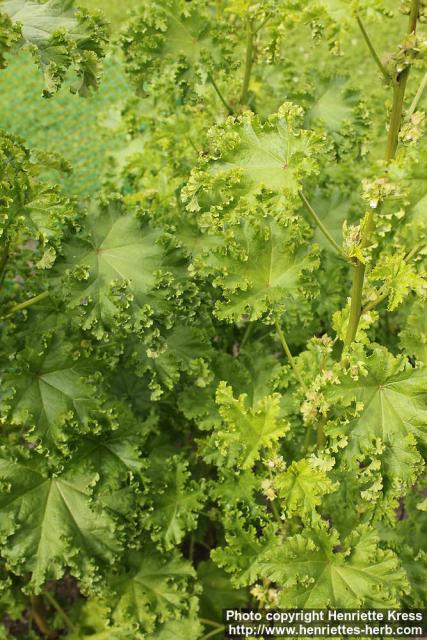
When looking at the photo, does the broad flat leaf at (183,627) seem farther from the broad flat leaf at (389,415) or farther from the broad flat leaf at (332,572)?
the broad flat leaf at (389,415)

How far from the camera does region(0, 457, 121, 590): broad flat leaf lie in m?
2.32

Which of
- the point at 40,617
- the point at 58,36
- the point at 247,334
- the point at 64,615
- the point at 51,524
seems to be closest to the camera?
the point at 58,36

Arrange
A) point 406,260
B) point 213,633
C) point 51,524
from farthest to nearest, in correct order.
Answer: point 213,633
point 51,524
point 406,260

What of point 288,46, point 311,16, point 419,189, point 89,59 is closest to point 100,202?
point 89,59

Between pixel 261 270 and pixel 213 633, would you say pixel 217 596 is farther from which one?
pixel 261 270

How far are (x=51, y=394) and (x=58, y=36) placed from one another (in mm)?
1136

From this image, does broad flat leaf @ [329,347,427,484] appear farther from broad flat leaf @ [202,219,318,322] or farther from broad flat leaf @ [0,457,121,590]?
broad flat leaf @ [0,457,121,590]

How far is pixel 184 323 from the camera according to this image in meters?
2.39

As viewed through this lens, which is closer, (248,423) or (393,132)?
(393,132)

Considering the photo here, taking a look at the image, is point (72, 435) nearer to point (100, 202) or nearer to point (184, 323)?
point (184, 323)

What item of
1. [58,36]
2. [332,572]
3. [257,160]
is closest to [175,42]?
[58,36]

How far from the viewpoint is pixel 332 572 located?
2168mm

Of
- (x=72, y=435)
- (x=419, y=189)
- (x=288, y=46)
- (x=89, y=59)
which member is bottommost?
(x=72, y=435)

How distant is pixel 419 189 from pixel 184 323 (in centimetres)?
103
